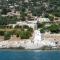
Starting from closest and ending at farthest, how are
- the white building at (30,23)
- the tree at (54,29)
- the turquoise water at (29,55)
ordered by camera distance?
the turquoise water at (29,55)
the tree at (54,29)
the white building at (30,23)

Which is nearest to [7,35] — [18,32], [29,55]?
[18,32]

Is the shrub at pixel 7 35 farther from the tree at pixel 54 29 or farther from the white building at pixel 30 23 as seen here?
the white building at pixel 30 23

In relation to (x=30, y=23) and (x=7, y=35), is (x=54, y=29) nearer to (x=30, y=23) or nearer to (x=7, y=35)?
(x=7, y=35)

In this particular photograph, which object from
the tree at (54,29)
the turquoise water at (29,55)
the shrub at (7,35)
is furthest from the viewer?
the tree at (54,29)

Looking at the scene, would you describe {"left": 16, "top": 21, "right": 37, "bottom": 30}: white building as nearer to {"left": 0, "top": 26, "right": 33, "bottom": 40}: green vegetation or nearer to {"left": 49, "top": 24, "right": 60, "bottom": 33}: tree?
{"left": 0, "top": 26, "right": 33, "bottom": 40}: green vegetation

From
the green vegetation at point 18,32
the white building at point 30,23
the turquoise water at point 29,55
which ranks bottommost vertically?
the white building at point 30,23

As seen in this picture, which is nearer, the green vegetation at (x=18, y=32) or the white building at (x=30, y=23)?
the green vegetation at (x=18, y=32)

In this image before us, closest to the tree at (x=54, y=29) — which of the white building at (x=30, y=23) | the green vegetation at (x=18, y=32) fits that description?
the green vegetation at (x=18, y=32)

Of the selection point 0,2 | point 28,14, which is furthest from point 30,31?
point 0,2

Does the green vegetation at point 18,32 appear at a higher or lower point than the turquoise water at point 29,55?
lower
